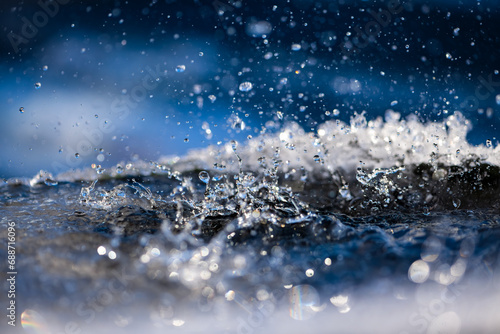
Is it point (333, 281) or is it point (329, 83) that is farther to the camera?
point (329, 83)

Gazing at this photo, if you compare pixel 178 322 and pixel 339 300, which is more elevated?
pixel 339 300

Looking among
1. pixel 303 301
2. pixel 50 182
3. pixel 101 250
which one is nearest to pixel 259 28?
pixel 50 182

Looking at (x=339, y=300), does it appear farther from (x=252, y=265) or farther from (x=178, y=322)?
(x=178, y=322)

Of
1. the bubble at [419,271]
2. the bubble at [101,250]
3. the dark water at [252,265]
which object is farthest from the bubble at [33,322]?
the bubble at [419,271]

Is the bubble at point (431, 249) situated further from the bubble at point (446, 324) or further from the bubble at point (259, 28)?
the bubble at point (259, 28)

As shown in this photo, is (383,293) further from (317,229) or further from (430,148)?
(430,148)

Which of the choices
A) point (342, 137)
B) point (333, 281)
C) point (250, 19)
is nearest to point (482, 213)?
point (333, 281)

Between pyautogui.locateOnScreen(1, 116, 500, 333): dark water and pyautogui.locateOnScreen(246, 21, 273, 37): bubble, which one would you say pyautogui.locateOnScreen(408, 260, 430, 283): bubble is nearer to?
pyautogui.locateOnScreen(1, 116, 500, 333): dark water
